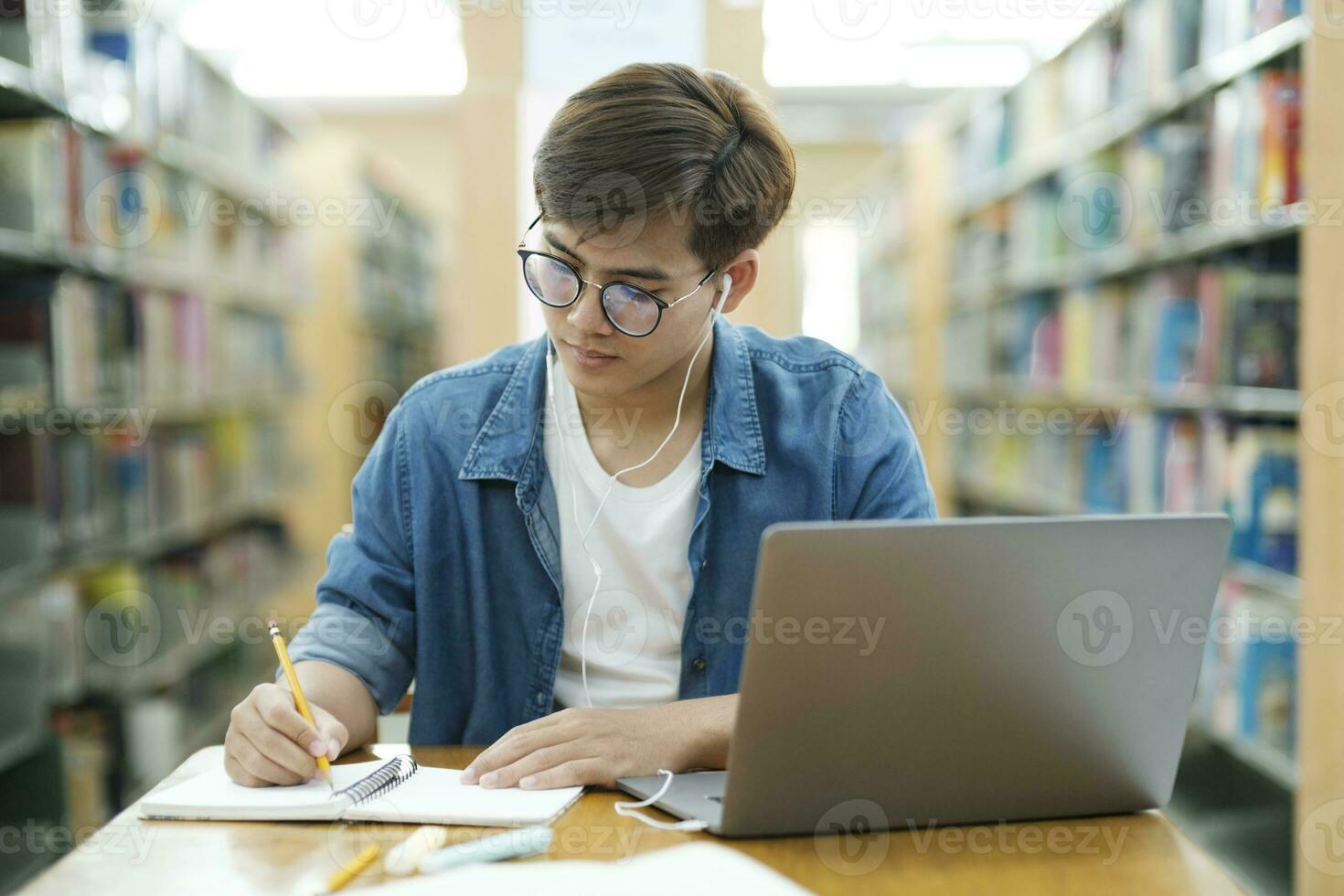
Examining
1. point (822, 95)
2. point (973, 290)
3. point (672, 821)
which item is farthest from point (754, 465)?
point (822, 95)

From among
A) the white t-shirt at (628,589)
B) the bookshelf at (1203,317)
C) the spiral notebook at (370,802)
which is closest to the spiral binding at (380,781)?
the spiral notebook at (370,802)

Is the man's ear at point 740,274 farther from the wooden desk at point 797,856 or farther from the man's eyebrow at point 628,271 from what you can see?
the wooden desk at point 797,856

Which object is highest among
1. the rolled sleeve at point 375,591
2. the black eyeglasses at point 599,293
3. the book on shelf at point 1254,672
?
the black eyeglasses at point 599,293

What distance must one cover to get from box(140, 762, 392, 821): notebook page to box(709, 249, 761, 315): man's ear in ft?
2.25

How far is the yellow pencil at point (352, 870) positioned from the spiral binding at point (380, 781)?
0.41 feet

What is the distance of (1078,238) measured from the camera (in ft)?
11.6

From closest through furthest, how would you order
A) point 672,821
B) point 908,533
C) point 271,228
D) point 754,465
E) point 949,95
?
1. point 908,533
2. point 672,821
3. point 754,465
4. point 271,228
5. point 949,95

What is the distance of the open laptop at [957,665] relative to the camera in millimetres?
765

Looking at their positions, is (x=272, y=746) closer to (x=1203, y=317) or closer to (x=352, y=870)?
(x=352, y=870)

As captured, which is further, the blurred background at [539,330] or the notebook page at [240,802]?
the blurred background at [539,330]

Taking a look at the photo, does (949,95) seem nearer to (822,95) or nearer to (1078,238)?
(822,95)

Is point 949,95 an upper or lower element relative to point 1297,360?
upper

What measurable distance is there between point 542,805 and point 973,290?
13.5 feet

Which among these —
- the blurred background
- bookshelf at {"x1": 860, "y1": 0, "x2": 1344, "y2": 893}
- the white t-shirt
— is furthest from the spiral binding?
bookshelf at {"x1": 860, "y1": 0, "x2": 1344, "y2": 893}
